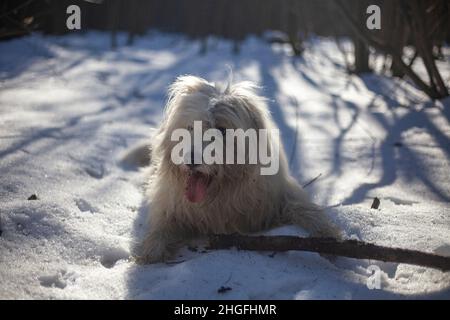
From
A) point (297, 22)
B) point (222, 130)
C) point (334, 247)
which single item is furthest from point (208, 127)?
point (297, 22)

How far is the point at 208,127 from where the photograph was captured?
2.99 metres

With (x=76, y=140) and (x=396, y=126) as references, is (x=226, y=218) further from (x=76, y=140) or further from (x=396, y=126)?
(x=396, y=126)

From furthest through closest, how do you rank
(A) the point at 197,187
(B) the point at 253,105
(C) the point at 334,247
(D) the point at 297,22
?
(D) the point at 297,22 < (B) the point at 253,105 < (A) the point at 197,187 < (C) the point at 334,247

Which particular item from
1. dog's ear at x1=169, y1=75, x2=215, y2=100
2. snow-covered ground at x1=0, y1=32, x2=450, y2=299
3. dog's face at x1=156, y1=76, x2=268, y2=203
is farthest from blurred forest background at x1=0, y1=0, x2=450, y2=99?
dog's face at x1=156, y1=76, x2=268, y2=203

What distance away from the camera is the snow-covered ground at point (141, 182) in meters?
2.36

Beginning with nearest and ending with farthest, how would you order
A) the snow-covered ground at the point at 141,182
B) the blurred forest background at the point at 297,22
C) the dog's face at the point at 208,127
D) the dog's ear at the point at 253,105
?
the snow-covered ground at the point at 141,182
the dog's face at the point at 208,127
the dog's ear at the point at 253,105
the blurred forest background at the point at 297,22

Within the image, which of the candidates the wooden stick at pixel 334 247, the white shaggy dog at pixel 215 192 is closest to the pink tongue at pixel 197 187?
the white shaggy dog at pixel 215 192

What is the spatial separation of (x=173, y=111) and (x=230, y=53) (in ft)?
40.7

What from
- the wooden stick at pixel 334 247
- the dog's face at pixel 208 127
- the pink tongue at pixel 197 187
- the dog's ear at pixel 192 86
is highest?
the dog's ear at pixel 192 86

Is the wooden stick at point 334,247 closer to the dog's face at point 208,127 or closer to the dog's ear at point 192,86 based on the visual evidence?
the dog's face at point 208,127

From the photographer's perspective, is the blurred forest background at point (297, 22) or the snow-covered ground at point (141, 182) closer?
the snow-covered ground at point (141, 182)

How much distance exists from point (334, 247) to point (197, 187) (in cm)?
96

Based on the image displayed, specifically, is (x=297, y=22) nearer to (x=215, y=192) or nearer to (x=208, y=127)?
(x=208, y=127)

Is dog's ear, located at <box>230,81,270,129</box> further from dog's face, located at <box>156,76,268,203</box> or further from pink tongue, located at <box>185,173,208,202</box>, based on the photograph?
pink tongue, located at <box>185,173,208,202</box>
